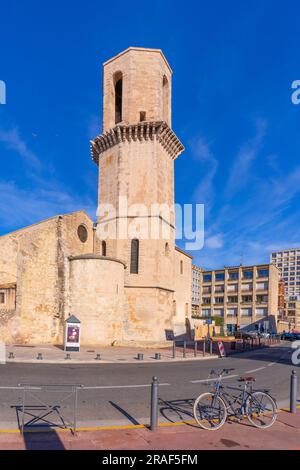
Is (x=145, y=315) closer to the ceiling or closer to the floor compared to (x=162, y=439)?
closer to the floor

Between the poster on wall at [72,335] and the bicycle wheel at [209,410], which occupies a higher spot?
the bicycle wheel at [209,410]

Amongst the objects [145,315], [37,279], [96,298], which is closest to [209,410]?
[96,298]

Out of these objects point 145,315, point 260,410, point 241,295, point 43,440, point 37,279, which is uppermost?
point 37,279

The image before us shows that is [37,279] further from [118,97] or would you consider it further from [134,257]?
[118,97]

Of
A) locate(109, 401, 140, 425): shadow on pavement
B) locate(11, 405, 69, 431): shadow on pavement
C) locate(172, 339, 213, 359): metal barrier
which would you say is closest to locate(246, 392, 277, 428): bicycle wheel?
locate(109, 401, 140, 425): shadow on pavement

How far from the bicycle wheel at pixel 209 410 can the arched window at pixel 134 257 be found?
2118 cm

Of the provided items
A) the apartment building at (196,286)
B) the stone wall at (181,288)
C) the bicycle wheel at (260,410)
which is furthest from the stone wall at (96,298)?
the apartment building at (196,286)

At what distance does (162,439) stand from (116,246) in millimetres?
22835

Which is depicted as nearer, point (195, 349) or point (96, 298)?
point (195, 349)

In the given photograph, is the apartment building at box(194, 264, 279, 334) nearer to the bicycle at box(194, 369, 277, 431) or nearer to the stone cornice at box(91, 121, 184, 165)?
the stone cornice at box(91, 121, 184, 165)

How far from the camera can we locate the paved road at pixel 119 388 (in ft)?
23.0

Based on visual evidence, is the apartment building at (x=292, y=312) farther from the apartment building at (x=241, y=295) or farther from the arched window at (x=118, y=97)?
the arched window at (x=118, y=97)

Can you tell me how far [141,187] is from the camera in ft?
93.3

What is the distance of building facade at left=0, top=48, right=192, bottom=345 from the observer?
24.0 m
